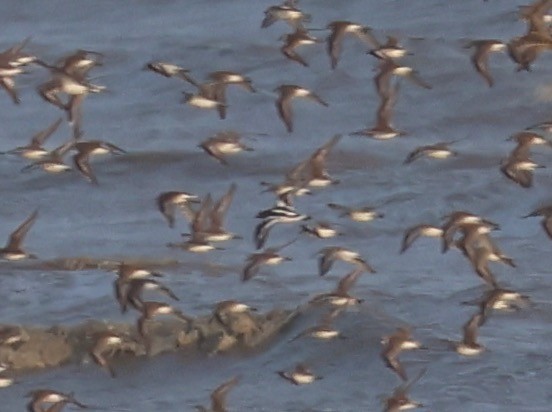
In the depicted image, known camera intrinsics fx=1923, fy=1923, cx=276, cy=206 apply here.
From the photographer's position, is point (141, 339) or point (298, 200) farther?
point (298, 200)

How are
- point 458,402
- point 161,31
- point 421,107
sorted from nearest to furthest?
point 458,402, point 421,107, point 161,31

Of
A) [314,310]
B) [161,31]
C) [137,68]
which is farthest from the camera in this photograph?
[161,31]

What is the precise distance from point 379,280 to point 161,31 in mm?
9501

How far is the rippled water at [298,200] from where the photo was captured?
1042 centimetres

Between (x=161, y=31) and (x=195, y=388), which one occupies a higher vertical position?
(x=195, y=388)

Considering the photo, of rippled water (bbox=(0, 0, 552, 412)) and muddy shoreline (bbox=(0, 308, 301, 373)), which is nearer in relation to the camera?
rippled water (bbox=(0, 0, 552, 412))

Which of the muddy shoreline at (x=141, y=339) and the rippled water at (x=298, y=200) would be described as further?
the muddy shoreline at (x=141, y=339)

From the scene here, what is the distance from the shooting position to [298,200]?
1422cm

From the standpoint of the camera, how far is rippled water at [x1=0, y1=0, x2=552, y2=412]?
1042 centimetres

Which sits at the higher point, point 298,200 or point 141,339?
point 141,339

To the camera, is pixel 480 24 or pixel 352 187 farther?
pixel 480 24

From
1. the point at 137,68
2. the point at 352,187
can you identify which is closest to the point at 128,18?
the point at 137,68

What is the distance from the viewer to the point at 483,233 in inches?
458

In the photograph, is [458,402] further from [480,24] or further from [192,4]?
[192,4]
